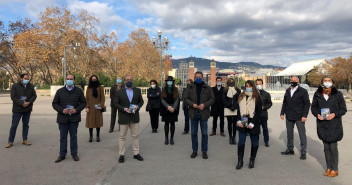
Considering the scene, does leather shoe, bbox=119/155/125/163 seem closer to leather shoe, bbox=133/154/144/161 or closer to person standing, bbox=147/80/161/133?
leather shoe, bbox=133/154/144/161

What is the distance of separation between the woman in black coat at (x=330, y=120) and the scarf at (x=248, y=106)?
1.18 meters

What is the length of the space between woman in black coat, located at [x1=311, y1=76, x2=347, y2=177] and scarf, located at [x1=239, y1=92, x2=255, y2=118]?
118 cm

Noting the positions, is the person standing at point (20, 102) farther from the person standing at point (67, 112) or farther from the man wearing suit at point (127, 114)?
the man wearing suit at point (127, 114)

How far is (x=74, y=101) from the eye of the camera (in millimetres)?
5723

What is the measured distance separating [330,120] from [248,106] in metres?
1.44

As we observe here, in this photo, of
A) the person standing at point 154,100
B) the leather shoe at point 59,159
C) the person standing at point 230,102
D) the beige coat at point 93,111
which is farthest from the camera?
the person standing at point 154,100

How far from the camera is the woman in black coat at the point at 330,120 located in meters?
4.63

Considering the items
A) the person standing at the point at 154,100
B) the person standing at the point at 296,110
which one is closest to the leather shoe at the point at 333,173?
the person standing at the point at 296,110

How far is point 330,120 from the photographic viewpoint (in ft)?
15.4

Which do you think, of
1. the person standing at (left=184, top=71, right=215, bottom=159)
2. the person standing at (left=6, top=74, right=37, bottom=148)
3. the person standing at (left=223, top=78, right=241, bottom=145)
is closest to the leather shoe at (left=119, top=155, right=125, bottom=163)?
the person standing at (left=184, top=71, right=215, bottom=159)

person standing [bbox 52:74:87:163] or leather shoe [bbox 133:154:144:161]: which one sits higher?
person standing [bbox 52:74:87:163]

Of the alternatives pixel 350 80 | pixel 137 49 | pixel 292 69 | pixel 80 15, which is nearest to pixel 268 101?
pixel 80 15

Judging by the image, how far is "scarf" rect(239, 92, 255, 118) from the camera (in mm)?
5027

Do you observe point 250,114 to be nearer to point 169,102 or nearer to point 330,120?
point 330,120
